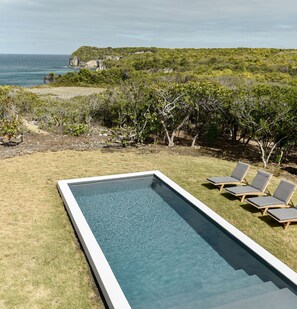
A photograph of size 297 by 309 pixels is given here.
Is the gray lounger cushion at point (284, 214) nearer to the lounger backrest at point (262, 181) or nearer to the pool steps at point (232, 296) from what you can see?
the lounger backrest at point (262, 181)

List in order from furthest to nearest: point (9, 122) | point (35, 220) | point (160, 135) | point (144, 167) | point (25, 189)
Answer: point (160, 135)
point (9, 122)
point (144, 167)
point (25, 189)
point (35, 220)

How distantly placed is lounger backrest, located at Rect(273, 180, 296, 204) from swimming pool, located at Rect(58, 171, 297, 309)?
7.49 feet

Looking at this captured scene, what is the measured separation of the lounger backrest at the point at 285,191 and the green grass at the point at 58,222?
86cm

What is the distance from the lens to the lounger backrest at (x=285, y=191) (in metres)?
9.28

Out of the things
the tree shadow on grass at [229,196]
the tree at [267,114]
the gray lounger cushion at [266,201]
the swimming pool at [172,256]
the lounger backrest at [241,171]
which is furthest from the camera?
the tree at [267,114]

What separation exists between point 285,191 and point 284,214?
1048mm

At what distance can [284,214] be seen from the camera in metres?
8.65

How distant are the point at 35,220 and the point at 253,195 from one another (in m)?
7.21

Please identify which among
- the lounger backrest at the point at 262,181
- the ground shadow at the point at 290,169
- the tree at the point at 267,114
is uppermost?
the tree at the point at 267,114

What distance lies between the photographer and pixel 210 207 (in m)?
9.84

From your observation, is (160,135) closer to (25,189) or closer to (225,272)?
(25,189)

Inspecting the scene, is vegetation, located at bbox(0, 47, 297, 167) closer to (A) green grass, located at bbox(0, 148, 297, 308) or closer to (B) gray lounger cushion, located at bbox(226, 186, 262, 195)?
(A) green grass, located at bbox(0, 148, 297, 308)

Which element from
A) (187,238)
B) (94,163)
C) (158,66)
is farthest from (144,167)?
(158,66)

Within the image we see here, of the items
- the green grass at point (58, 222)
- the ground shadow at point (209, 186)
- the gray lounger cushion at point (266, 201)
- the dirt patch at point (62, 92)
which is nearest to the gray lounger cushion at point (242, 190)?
the green grass at point (58, 222)
